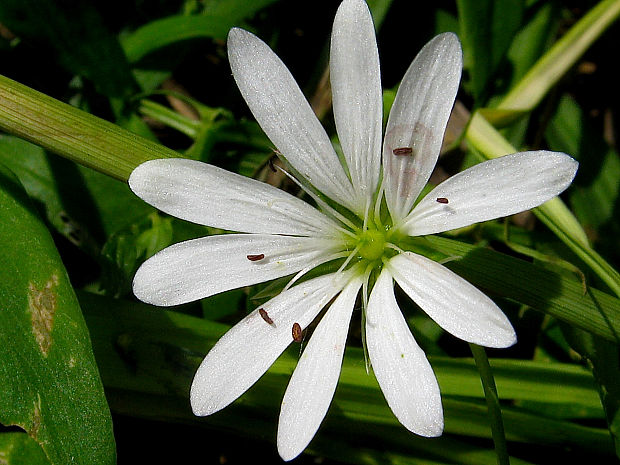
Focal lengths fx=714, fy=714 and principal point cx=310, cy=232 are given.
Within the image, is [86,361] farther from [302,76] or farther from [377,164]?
[302,76]

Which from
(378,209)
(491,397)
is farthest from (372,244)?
(491,397)

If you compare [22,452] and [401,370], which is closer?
[401,370]

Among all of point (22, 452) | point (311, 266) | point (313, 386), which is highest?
point (311, 266)

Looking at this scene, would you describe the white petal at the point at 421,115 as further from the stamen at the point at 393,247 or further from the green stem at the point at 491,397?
the green stem at the point at 491,397

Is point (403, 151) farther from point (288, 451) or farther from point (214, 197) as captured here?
point (288, 451)

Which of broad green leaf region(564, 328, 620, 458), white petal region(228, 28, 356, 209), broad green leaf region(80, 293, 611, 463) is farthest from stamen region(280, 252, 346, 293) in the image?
broad green leaf region(564, 328, 620, 458)

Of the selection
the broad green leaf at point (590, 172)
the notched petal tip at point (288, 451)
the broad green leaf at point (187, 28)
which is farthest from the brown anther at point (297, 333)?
the broad green leaf at point (590, 172)
